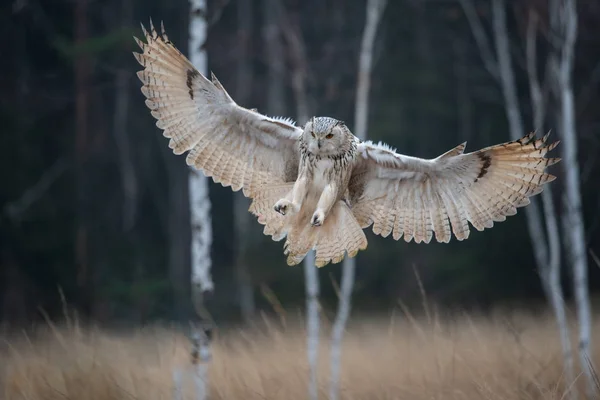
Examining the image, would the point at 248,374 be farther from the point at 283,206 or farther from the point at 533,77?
the point at 533,77

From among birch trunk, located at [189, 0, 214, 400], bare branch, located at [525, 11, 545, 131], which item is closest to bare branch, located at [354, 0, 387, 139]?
bare branch, located at [525, 11, 545, 131]

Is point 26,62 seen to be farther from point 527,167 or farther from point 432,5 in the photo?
point 527,167

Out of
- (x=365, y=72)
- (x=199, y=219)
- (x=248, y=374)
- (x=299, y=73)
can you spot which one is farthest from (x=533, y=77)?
(x=248, y=374)

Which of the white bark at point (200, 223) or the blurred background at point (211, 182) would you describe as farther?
the blurred background at point (211, 182)

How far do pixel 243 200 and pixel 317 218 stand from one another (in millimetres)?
13023

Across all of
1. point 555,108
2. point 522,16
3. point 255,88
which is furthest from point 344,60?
point 555,108

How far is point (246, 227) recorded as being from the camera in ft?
57.5

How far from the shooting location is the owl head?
5.04 meters

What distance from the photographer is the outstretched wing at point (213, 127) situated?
5059mm

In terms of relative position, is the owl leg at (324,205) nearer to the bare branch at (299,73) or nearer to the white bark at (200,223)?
the white bark at (200,223)

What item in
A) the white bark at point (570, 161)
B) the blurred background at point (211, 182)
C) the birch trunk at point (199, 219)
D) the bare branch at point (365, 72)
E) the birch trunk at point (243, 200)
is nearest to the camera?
the birch trunk at point (199, 219)

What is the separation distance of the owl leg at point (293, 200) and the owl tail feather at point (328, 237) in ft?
0.37

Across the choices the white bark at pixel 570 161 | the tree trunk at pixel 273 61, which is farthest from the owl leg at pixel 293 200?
the tree trunk at pixel 273 61

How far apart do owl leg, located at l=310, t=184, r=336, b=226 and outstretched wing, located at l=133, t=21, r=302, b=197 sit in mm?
543
